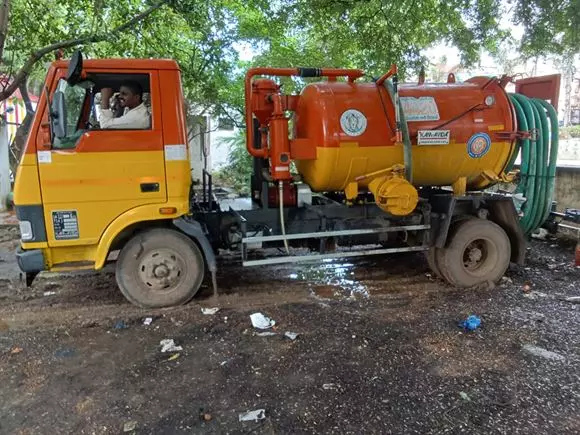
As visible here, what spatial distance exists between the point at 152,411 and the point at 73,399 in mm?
598

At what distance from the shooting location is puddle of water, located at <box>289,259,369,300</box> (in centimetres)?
505

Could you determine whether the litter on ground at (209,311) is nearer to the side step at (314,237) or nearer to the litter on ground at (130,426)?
→ the side step at (314,237)

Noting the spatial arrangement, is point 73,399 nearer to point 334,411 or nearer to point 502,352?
point 334,411

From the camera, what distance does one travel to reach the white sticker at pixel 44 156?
155 inches

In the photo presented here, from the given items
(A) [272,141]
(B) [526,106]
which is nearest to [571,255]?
→ (B) [526,106]

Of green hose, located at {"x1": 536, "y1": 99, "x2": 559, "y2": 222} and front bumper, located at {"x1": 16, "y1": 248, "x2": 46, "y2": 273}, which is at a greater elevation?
green hose, located at {"x1": 536, "y1": 99, "x2": 559, "y2": 222}

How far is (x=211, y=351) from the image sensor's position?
146 inches

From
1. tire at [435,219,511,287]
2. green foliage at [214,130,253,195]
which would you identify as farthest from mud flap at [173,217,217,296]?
green foliage at [214,130,253,195]

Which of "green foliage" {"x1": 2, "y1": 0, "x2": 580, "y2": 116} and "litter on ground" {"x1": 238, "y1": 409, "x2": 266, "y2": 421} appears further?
"green foliage" {"x1": 2, "y1": 0, "x2": 580, "y2": 116}

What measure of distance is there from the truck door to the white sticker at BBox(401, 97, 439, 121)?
2559 millimetres

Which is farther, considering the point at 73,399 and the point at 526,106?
the point at 526,106

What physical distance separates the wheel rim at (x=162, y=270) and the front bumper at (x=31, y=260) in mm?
882

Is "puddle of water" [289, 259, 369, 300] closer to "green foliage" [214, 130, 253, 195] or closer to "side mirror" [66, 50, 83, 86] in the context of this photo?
"side mirror" [66, 50, 83, 86]

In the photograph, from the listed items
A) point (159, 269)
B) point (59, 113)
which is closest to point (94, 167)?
point (59, 113)
